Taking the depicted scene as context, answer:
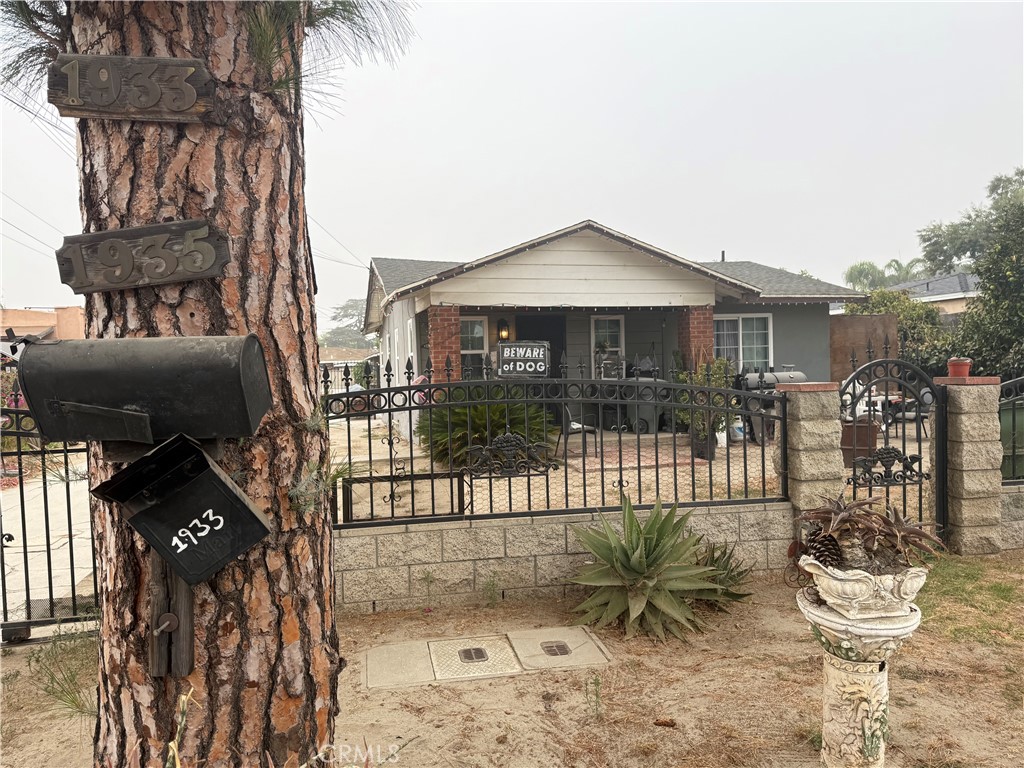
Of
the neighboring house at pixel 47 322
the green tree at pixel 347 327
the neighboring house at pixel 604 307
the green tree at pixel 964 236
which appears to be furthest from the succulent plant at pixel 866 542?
the green tree at pixel 347 327

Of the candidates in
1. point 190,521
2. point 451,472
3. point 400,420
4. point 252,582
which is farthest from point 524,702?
point 400,420

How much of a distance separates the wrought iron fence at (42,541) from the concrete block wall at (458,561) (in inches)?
68.5

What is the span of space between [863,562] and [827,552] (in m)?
0.15

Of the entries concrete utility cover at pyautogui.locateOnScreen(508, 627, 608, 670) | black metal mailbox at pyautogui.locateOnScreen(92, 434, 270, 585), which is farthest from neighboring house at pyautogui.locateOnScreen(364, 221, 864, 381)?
black metal mailbox at pyautogui.locateOnScreen(92, 434, 270, 585)

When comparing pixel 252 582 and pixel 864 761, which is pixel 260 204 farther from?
pixel 864 761

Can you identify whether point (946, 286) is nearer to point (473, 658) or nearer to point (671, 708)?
point (671, 708)

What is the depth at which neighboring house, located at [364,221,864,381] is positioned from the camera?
11281mm

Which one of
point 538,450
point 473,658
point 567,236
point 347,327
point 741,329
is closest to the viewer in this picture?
point 473,658

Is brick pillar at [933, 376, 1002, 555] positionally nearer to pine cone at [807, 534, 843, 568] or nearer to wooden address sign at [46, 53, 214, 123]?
pine cone at [807, 534, 843, 568]

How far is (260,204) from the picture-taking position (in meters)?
1.77

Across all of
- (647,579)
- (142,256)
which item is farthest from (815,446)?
(142,256)

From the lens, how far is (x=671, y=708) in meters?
3.47

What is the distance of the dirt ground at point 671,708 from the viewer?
3.07 meters

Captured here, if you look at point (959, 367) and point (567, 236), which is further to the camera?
point (567, 236)
